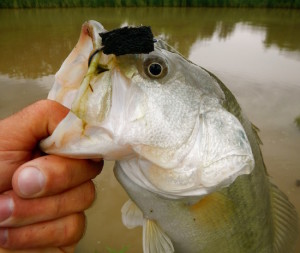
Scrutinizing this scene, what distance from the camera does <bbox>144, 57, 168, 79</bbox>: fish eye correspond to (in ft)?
3.44

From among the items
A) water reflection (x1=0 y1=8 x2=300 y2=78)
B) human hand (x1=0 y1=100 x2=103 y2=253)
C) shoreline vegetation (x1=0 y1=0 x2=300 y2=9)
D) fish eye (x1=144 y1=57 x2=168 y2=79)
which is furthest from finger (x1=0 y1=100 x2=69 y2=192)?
shoreline vegetation (x1=0 y1=0 x2=300 y2=9)

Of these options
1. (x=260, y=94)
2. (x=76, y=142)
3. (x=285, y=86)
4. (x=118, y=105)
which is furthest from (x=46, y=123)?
(x=285, y=86)

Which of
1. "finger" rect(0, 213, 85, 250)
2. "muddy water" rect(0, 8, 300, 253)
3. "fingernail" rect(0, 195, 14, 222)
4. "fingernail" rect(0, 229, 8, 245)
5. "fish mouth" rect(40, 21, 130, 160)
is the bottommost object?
"muddy water" rect(0, 8, 300, 253)

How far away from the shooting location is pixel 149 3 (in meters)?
19.5

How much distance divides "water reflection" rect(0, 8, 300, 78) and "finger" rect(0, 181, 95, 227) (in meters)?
6.53

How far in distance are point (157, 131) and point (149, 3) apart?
2012cm

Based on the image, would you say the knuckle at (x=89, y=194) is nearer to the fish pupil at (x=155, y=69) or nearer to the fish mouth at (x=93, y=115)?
the fish mouth at (x=93, y=115)

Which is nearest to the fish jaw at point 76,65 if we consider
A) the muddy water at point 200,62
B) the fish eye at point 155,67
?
the fish eye at point 155,67

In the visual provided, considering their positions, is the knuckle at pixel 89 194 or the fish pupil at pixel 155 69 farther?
the knuckle at pixel 89 194

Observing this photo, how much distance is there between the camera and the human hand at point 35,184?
3.72ft

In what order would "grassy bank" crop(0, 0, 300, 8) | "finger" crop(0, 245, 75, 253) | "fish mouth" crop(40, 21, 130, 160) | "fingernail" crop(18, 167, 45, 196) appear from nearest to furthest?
"fish mouth" crop(40, 21, 130, 160)
"fingernail" crop(18, 167, 45, 196)
"finger" crop(0, 245, 75, 253)
"grassy bank" crop(0, 0, 300, 8)

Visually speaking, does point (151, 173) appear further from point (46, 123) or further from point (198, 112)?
point (46, 123)

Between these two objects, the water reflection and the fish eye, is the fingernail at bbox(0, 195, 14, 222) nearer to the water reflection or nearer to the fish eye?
the fish eye

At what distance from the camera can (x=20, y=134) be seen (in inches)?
46.9
